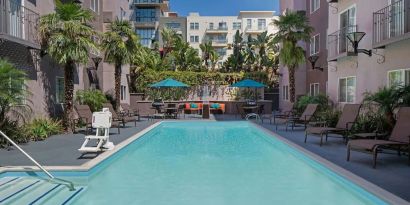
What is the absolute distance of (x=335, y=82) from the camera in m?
18.5

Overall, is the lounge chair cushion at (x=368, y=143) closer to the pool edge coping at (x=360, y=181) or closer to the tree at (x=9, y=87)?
the pool edge coping at (x=360, y=181)

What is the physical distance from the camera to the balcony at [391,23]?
489 inches

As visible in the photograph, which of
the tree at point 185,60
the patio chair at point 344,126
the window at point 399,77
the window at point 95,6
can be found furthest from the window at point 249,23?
the patio chair at point 344,126

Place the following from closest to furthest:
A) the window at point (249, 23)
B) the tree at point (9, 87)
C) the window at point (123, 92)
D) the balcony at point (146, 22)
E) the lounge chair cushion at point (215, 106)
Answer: the tree at point (9, 87) → the window at point (123, 92) → the lounge chair cushion at point (215, 106) → the balcony at point (146, 22) → the window at point (249, 23)

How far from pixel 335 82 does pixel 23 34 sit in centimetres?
1412

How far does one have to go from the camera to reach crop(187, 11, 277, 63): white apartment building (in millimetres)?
69375

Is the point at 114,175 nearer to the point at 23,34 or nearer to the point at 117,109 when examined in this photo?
the point at 23,34

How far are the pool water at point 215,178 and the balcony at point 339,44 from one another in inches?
231

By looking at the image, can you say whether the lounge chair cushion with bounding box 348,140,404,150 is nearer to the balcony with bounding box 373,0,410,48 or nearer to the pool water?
the pool water

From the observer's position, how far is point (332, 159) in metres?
9.30

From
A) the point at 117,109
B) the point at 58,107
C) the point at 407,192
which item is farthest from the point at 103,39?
the point at 407,192

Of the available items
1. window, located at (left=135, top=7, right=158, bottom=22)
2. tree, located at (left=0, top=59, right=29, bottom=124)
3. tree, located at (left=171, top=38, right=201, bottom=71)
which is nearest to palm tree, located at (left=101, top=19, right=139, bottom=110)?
tree, located at (left=0, top=59, right=29, bottom=124)

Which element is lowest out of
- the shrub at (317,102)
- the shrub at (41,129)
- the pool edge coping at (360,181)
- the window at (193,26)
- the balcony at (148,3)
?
the pool edge coping at (360,181)

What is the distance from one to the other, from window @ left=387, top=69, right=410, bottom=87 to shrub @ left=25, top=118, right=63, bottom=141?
1206 cm
